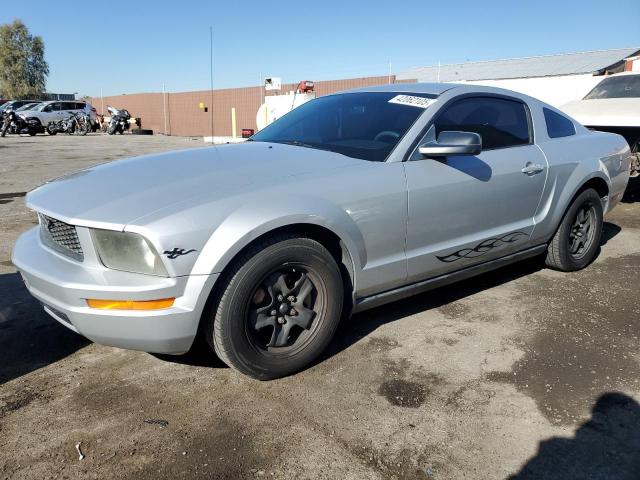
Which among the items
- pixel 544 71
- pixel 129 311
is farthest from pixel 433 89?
pixel 544 71

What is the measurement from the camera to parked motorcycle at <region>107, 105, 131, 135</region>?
29.7 m

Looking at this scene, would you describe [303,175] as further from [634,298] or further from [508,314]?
[634,298]

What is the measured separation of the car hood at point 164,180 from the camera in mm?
2393

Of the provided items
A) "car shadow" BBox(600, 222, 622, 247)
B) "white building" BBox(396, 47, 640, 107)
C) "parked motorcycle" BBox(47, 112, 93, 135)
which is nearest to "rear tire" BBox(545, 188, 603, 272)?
"car shadow" BBox(600, 222, 622, 247)

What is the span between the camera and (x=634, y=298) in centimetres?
394

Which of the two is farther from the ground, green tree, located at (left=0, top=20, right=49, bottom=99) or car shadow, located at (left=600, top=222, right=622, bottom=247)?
green tree, located at (left=0, top=20, right=49, bottom=99)

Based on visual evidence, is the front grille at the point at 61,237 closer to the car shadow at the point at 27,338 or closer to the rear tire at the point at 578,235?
the car shadow at the point at 27,338

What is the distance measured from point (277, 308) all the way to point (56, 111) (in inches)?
1174

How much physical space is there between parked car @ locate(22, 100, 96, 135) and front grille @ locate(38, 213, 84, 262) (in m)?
27.4

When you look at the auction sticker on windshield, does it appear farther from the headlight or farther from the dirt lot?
the headlight

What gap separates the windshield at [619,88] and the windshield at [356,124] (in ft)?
20.5

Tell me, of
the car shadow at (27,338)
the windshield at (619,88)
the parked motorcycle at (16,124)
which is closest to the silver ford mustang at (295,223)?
the car shadow at (27,338)

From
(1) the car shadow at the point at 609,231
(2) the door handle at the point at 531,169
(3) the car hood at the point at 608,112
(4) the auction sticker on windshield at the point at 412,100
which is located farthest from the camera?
(3) the car hood at the point at 608,112

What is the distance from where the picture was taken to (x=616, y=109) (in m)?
7.20
